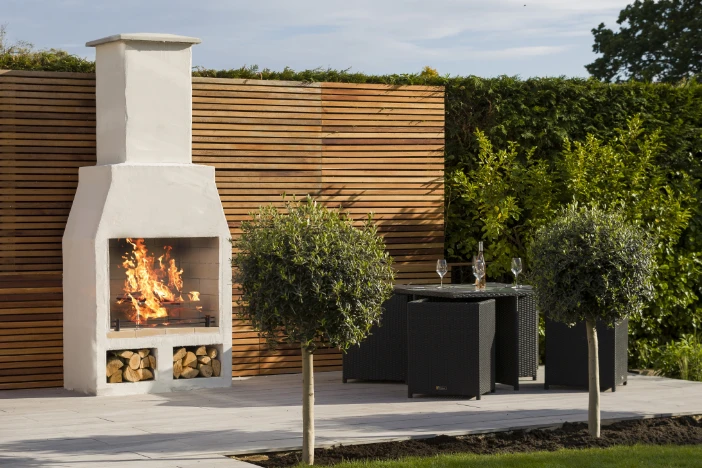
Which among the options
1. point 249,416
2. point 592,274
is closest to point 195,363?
point 249,416

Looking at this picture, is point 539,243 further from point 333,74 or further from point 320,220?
point 333,74

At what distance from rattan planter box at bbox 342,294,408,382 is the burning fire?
1.66 meters

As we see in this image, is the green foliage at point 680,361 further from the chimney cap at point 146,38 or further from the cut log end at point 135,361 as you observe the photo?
the chimney cap at point 146,38

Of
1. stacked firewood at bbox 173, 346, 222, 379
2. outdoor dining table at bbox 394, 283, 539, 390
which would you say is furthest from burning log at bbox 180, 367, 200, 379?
outdoor dining table at bbox 394, 283, 539, 390

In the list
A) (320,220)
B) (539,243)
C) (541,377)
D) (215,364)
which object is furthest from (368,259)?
(541,377)

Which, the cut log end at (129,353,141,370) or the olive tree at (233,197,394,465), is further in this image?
the cut log end at (129,353,141,370)

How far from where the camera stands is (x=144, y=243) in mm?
9945

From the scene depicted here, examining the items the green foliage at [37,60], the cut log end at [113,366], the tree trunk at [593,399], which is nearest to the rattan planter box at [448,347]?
the tree trunk at [593,399]

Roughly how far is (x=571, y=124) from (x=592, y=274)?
516 cm

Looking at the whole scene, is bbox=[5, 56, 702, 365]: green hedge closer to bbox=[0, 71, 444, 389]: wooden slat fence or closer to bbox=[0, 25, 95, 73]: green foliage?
bbox=[0, 71, 444, 389]: wooden slat fence

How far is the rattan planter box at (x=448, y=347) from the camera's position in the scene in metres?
8.94

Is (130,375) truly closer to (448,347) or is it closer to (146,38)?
(448,347)

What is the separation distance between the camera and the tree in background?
81.4 feet

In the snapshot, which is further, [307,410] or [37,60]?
[37,60]
